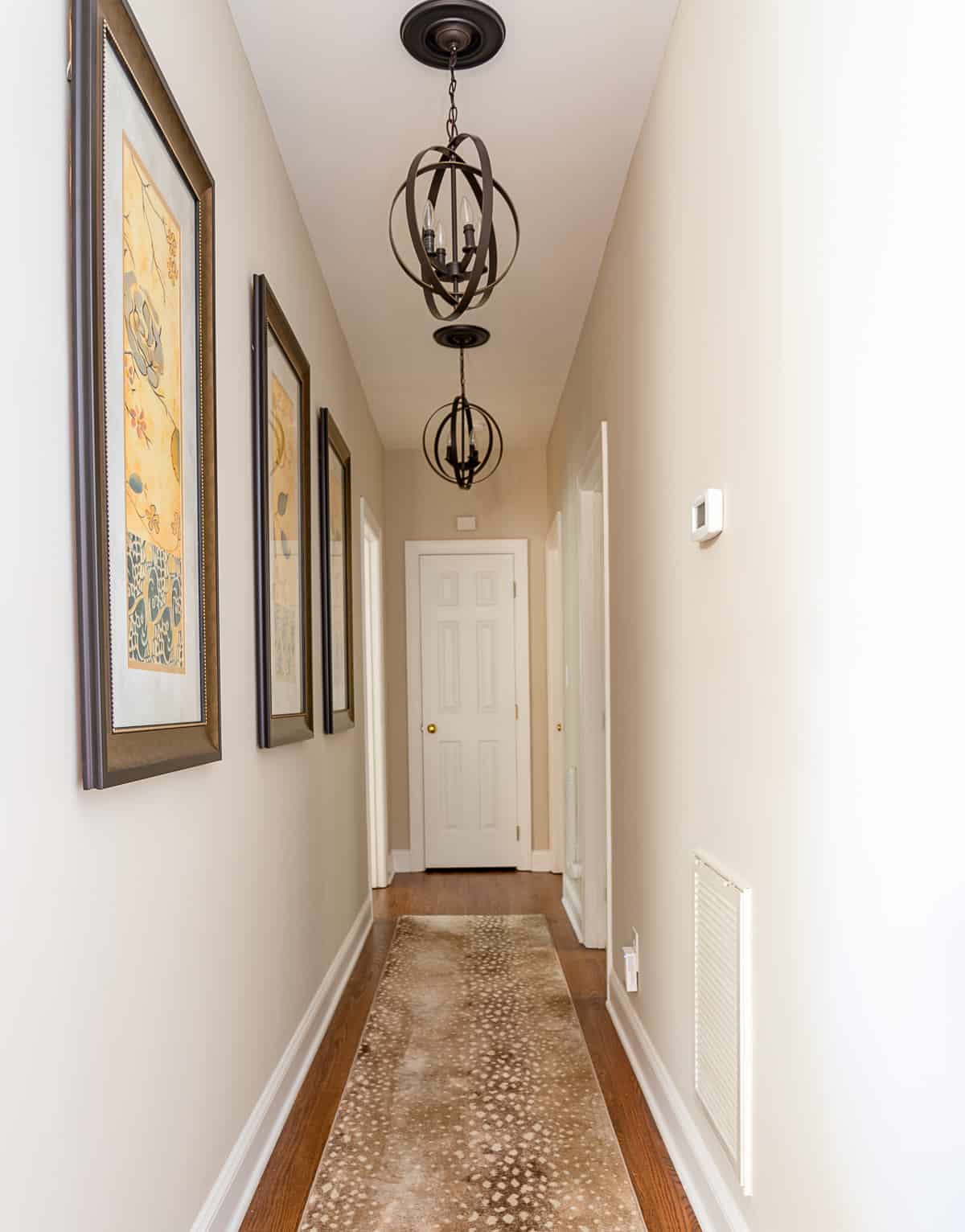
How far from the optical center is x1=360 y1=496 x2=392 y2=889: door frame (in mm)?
5582

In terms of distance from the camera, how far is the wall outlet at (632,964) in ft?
9.41

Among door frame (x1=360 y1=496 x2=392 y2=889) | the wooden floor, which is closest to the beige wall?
door frame (x1=360 y1=496 x2=392 y2=889)

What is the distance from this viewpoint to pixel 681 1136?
222cm

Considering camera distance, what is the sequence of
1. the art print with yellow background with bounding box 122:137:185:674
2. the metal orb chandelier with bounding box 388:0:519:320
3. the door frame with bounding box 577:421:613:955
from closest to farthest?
the art print with yellow background with bounding box 122:137:185:674
the metal orb chandelier with bounding box 388:0:519:320
the door frame with bounding box 577:421:613:955

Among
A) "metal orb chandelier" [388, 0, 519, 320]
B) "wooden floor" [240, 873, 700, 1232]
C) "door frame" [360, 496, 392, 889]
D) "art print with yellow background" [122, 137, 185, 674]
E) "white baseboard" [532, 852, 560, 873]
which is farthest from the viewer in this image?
"white baseboard" [532, 852, 560, 873]

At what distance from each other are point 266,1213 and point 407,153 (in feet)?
8.72

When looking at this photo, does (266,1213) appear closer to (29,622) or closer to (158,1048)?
(158,1048)

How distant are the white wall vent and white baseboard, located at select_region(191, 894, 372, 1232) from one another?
0.96m

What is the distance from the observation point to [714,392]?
1.97m

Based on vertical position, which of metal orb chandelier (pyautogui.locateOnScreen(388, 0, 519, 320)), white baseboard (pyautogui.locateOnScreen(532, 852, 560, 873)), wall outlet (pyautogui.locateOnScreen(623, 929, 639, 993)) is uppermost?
metal orb chandelier (pyautogui.locateOnScreen(388, 0, 519, 320))

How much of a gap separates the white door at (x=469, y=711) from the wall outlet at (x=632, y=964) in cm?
323

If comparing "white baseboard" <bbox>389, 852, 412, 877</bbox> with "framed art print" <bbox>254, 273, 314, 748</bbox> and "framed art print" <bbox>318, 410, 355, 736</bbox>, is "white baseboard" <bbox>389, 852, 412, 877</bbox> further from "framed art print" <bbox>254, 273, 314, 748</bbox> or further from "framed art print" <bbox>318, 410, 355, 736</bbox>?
"framed art print" <bbox>254, 273, 314, 748</bbox>

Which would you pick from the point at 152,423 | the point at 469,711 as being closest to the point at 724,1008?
the point at 152,423

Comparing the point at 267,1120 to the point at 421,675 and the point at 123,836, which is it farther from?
the point at 421,675
